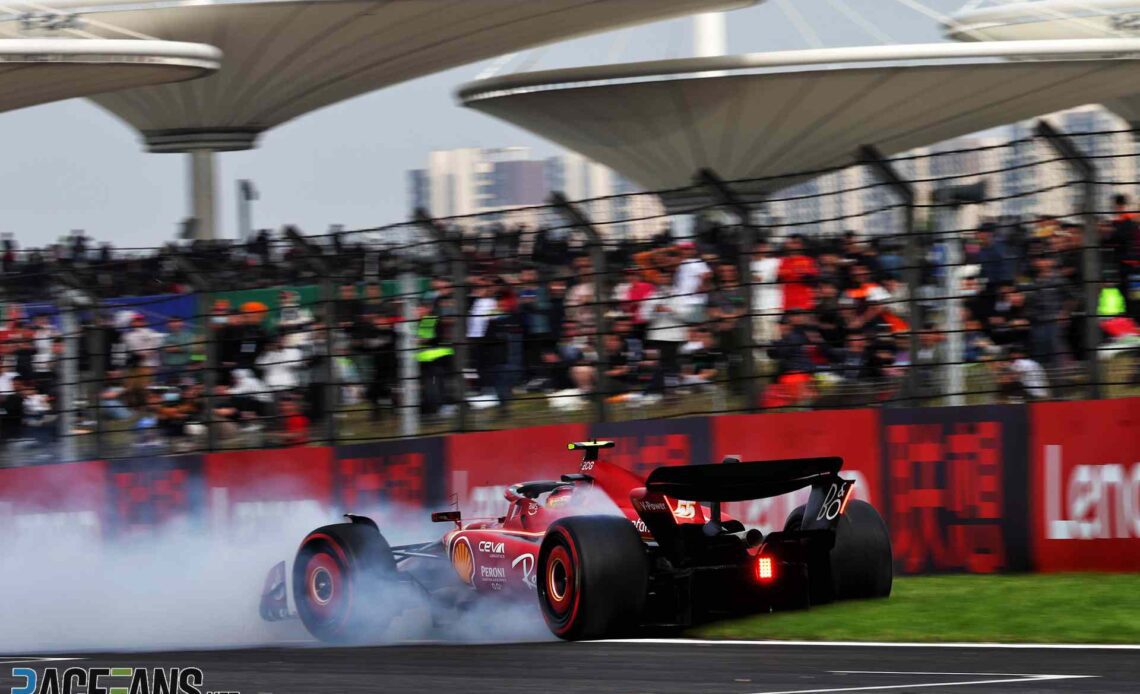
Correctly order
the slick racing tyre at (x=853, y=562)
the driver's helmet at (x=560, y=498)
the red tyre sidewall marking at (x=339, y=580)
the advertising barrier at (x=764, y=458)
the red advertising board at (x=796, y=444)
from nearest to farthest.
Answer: the slick racing tyre at (x=853, y=562), the driver's helmet at (x=560, y=498), the red tyre sidewall marking at (x=339, y=580), the advertising barrier at (x=764, y=458), the red advertising board at (x=796, y=444)

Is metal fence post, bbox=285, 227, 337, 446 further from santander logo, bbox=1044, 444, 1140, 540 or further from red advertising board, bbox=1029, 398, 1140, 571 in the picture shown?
santander logo, bbox=1044, 444, 1140, 540

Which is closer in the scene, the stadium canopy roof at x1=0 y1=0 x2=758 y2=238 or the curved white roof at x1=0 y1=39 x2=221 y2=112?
the curved white roof at x1=0 y1=39 x2=221 y2=112

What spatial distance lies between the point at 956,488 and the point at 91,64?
1935 centimetres

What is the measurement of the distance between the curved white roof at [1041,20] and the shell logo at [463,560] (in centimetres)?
2823

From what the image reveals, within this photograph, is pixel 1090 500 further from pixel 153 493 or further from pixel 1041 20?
pixel 1041 20

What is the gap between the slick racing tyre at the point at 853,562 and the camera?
31.0 feet

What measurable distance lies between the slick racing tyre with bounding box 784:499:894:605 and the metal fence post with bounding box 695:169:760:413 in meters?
2.10

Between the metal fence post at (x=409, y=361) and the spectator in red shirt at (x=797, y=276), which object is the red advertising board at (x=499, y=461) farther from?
the spectator in red shirt at (x=797, y=276)

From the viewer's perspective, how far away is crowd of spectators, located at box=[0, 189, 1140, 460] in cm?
1091

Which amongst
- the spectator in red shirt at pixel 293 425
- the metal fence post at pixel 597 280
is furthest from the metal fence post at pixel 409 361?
the metal fence post at pixel 597 280

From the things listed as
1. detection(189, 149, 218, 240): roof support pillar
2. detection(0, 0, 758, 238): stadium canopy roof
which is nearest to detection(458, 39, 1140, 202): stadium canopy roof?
detection(0, 0, 758, 238): stadium canopy roof

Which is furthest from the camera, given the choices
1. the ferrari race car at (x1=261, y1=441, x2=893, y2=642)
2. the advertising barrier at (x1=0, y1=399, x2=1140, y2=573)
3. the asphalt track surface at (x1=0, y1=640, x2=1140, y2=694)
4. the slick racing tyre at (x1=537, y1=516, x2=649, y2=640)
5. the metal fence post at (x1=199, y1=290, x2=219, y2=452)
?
the metal fence post at (x1=199, y1=290, x2=219, y2=452)

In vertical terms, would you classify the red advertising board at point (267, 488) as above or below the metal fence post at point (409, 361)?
below

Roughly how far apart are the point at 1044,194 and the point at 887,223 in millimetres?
988
